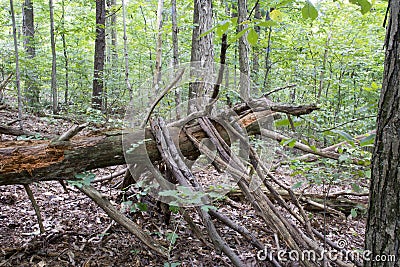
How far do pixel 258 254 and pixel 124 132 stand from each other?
5.55 feet

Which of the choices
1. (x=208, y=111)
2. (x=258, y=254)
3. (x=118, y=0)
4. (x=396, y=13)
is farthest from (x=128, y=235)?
(x=118, y=0)

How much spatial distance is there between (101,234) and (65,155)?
874 millimetres

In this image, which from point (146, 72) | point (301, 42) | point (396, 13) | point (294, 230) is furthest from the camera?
point (146, 72)

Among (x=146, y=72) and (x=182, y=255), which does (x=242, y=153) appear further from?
(x=146, y=72)

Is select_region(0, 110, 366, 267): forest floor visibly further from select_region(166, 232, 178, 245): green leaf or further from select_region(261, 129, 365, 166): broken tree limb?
select_region(261, 129, 365, 166): broken tree limb

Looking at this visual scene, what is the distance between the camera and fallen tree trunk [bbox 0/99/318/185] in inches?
103

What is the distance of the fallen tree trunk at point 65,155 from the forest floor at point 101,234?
2.20 ft

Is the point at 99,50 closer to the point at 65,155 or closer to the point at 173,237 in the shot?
the point at 65,155

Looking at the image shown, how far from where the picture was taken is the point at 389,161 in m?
1.31

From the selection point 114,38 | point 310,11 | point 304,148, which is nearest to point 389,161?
point 310,11

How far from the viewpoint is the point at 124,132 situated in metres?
2.93

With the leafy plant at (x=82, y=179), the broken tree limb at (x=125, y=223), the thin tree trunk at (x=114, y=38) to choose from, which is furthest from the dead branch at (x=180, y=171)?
the thin tree trunk at (x=114, y=38)

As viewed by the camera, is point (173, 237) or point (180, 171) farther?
point (180, 171)

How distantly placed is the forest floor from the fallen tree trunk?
0.67 meters
